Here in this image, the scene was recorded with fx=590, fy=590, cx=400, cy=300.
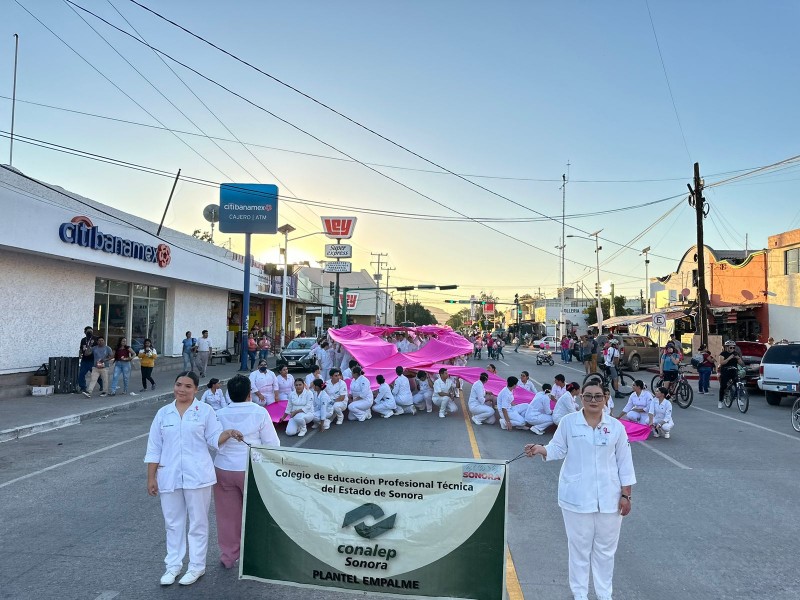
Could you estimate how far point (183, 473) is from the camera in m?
4.61

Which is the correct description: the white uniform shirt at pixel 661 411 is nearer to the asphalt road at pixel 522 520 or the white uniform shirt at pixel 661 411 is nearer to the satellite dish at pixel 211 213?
the asphalt road at pixel 522 520

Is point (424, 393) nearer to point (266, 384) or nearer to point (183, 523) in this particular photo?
point (266, 384)

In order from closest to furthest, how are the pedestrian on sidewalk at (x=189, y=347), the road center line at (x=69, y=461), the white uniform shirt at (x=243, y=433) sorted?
the white uniform shirt at (x=243, y=433)
the road center line at (x=69, y=461)
the pedestrian on sidewalk at (x=189, y=347)

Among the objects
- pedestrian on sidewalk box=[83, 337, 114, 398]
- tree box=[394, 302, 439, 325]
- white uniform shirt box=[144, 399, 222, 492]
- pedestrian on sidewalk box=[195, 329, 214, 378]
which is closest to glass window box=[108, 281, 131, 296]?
pedestrian on sidewalk box=[195, 329, 214, 378]

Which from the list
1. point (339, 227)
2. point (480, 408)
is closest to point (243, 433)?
point (480, 408)

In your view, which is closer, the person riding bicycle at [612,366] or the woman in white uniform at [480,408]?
the woman in white uniform at [480,408]

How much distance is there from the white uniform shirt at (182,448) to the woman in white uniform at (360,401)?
8319 mm

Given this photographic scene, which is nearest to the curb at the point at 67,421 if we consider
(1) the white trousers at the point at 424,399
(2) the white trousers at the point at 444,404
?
(1) the white trousers at the point at 424,399

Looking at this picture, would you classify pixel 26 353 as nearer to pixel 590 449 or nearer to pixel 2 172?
pixel 2 172

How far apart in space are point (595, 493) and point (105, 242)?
58.2 ft

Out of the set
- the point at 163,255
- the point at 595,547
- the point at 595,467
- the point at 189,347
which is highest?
the point at 163,255

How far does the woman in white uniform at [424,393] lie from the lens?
14586 mm

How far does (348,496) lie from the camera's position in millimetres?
4195

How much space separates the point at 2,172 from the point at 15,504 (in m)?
14.0
